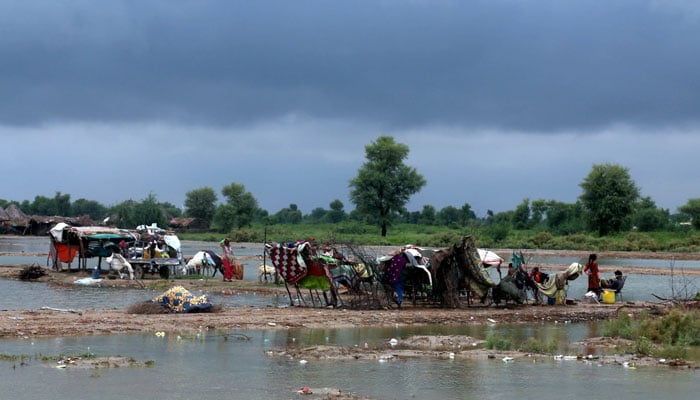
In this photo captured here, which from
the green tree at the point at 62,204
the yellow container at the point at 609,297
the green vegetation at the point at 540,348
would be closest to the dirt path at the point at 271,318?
the yellow container at the point at 609,297

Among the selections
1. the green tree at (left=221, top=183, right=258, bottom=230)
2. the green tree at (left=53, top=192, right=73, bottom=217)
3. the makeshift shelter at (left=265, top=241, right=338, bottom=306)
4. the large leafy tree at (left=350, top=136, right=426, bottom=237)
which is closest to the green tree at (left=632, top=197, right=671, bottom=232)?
the large leafy tree at (left=350, top=136, right=426, bottom=237)

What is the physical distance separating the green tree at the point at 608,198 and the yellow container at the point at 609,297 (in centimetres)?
5601

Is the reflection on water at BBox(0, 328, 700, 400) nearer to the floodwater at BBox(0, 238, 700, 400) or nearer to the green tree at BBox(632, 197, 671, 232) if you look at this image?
the floodwater at BBox(0, 238, 700, 400)

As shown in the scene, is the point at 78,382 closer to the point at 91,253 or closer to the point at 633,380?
the point at 633,380

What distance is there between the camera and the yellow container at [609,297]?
2798 centimetres

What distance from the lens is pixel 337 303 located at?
2416cm

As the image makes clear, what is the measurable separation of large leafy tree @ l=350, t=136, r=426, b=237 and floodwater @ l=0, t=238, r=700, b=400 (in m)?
76.5

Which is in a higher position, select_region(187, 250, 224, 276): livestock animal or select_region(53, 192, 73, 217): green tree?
select_region(53, 192, 73, 217): green tree

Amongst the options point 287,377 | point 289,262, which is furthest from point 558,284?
point 287,377

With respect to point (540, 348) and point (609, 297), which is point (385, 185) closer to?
point (609, 297)

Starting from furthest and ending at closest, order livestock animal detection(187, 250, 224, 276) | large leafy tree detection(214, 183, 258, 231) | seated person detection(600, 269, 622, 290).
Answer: large leafy tree detection(214, 183, 258, 231), livestock animal detection(187, 250, 224, 276), seated person detection(600, 269, 622, 290)

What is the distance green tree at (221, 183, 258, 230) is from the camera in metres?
114

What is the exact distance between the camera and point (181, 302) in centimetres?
2119

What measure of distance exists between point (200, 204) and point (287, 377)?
409 feet
